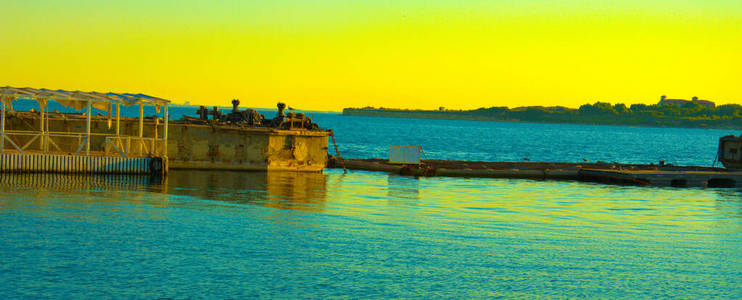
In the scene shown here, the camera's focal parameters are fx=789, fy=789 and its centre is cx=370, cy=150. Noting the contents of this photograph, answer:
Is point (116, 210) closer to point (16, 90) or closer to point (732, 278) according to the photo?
point (16, 90)

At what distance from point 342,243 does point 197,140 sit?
25756 mm

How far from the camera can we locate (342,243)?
27750 mm

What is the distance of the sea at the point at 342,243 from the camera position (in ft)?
73.1

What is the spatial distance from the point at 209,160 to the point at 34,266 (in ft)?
92.8

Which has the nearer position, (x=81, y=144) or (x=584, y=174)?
(x=81, y=144)

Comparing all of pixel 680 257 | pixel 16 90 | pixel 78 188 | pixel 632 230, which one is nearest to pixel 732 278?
pixel 680 257

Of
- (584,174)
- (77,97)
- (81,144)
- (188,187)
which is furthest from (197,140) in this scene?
(584,174)

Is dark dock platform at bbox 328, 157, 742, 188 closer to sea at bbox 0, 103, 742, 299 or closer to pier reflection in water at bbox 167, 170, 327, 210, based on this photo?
pier reflection in water at bbox 167, 170, 327, 210

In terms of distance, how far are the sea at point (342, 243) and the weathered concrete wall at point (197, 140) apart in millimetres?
6337

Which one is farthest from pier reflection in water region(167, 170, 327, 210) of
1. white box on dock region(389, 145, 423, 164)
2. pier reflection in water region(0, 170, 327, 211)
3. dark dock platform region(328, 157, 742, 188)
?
white box on dock region(389, 145, 423, 164)

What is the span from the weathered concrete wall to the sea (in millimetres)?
6337

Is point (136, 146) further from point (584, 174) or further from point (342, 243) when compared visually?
point (584, 174)

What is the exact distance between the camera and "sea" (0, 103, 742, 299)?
2228 cm

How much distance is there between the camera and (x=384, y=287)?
2225 centimetres
